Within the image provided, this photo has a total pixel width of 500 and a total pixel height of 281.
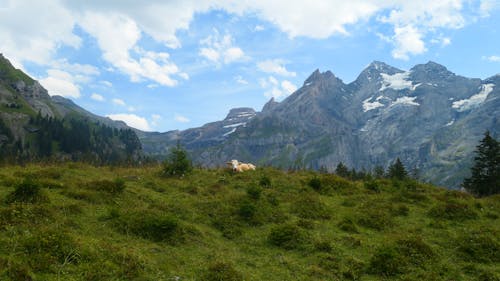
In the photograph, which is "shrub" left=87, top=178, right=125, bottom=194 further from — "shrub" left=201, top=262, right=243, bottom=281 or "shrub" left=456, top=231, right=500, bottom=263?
"shrub" left=456, top=231, right=500, bottom=263

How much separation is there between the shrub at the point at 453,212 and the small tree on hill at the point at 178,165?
17133mm

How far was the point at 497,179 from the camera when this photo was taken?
45.0 m

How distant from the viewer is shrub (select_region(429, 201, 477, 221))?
21312 mm

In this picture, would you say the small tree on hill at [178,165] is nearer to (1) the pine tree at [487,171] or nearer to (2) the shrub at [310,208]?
(2) the shrub at [310,208]

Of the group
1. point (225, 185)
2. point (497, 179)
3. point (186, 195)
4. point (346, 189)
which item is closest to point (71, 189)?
point (186, 195)

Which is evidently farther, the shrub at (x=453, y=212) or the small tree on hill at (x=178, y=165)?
the small tree on hill at (x=178, y=165)

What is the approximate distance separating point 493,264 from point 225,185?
16.1 metres

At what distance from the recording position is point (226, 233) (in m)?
17.6

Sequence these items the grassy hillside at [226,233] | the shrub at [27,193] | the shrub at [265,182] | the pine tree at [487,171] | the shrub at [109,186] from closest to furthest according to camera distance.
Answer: the grassy hillside at [226,233]
the shrub at [27,193]
the shrub at [109,186]
the shrub at [265,182]
the pine tree at [487,171]

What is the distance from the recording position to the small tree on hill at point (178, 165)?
27828mm

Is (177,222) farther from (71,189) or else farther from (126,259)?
(71,189)

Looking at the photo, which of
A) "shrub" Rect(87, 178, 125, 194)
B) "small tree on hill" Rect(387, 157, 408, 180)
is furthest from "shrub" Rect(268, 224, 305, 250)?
"small tree on hill" Rect(387, 157, 408, 180)

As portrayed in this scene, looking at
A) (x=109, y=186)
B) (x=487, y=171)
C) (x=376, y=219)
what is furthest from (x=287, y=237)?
(x=487, y=171)

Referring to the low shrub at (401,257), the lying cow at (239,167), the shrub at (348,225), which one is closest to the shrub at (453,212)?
the shrub at (348,225)
